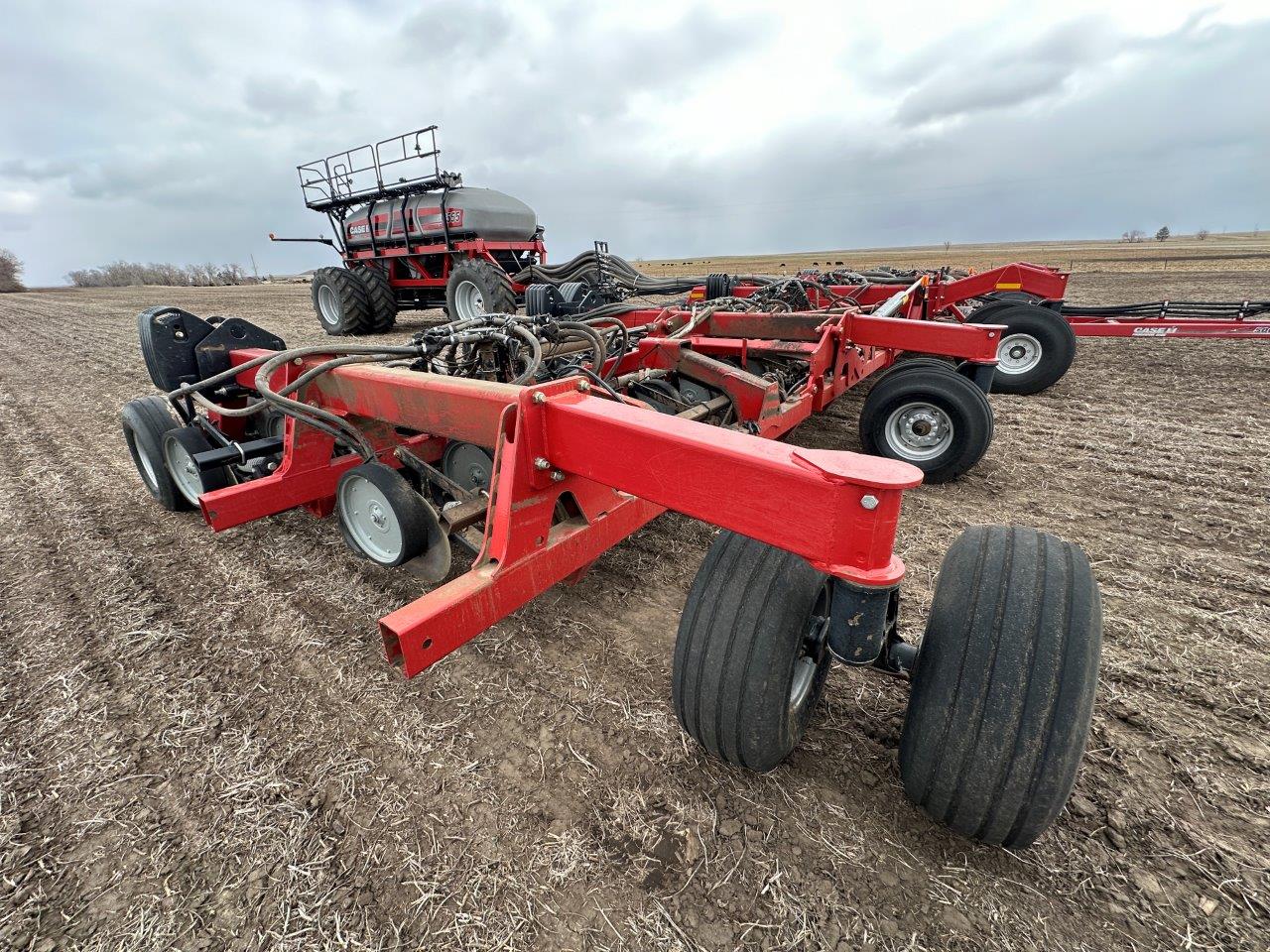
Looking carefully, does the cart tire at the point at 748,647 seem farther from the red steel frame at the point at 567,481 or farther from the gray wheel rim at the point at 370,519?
the gray wheel rim at the point at 370,519

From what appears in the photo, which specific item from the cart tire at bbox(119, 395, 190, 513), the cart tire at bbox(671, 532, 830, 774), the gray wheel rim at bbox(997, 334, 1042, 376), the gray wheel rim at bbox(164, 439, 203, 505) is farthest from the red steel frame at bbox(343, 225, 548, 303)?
the cart tire at bbox(671, 532, 830, 774)

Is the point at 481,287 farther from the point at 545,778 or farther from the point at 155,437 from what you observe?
the point at 545,778

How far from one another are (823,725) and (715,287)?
22.8ft

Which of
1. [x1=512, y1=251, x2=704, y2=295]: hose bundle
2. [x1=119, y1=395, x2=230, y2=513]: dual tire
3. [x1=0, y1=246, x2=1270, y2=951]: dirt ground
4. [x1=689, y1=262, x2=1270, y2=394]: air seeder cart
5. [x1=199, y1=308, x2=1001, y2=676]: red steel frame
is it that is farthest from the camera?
[x1=512, y1=251, x2=704, y2=295]: hose bundle

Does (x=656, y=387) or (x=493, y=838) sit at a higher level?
(x=656, y=387)

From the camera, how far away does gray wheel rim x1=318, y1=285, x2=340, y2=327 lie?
1048 cm

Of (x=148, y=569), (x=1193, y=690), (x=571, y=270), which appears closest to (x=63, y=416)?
(x=148, y=569)

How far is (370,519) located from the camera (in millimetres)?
2547

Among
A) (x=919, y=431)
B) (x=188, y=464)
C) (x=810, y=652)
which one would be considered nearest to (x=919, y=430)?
(x=919, y=431)

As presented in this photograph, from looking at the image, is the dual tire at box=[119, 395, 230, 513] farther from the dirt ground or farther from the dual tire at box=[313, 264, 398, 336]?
the dual tire at box=[313, 264, 398, 336]

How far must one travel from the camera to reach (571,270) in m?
10.3

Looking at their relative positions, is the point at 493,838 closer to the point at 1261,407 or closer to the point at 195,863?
the point at 195,863

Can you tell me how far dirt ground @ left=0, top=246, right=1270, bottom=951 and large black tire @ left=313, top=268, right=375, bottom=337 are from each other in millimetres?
8076

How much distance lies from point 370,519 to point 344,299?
30.5 ft
